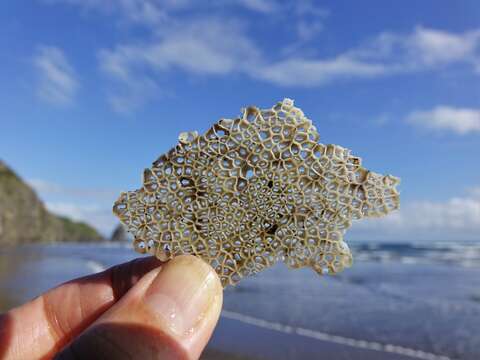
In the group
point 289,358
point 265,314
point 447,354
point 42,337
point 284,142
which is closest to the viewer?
point 284,142

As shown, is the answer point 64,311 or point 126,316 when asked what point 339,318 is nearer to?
point 64,311

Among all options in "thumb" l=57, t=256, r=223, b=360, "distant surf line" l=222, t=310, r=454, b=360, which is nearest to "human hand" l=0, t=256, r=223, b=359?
"thumb" l=57, t=256, r=223, b=360

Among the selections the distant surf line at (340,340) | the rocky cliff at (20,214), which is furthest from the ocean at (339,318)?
the rocky cliff at (20,214)

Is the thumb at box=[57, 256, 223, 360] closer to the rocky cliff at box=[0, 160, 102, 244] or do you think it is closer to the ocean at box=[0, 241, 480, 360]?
the ocean at box=[0, 241, 480, 360]

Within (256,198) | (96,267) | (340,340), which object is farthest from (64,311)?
(96,267)

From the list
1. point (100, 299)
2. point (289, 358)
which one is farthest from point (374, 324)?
point (100, 299)

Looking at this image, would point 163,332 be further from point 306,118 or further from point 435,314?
point 435,314
